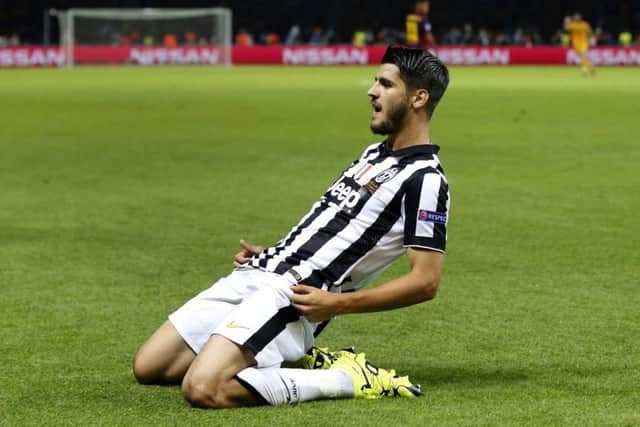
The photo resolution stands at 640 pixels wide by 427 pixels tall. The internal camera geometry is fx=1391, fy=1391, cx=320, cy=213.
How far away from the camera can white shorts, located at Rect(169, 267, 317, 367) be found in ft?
18.6

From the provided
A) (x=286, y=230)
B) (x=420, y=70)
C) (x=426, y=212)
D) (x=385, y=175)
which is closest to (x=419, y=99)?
(x=420, y=70)

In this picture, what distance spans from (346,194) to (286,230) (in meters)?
5.01

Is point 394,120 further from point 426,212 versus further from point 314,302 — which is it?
point 314,302

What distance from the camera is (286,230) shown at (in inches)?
433

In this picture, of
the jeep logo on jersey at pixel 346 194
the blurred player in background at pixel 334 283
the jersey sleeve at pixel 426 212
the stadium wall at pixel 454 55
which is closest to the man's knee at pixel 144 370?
the blurred player in background at pixel 334 283

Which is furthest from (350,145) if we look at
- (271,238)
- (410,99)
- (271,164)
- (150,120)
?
(410,99)

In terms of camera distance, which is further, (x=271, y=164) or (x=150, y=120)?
(x=150, y=120)

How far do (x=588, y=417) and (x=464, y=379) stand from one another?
2.72ft

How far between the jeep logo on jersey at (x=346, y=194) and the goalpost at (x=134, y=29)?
44547 mm

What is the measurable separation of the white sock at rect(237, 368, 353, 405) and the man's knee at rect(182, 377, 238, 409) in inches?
3.8

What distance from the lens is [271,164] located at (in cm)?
1619

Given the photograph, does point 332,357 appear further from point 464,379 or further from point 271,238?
point 271,238

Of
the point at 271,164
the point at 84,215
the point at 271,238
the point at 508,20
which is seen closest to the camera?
the point at 271,238

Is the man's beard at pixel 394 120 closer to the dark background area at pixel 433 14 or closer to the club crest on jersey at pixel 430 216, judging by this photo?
Answer: the club crest on jersey at pixel 430 216
